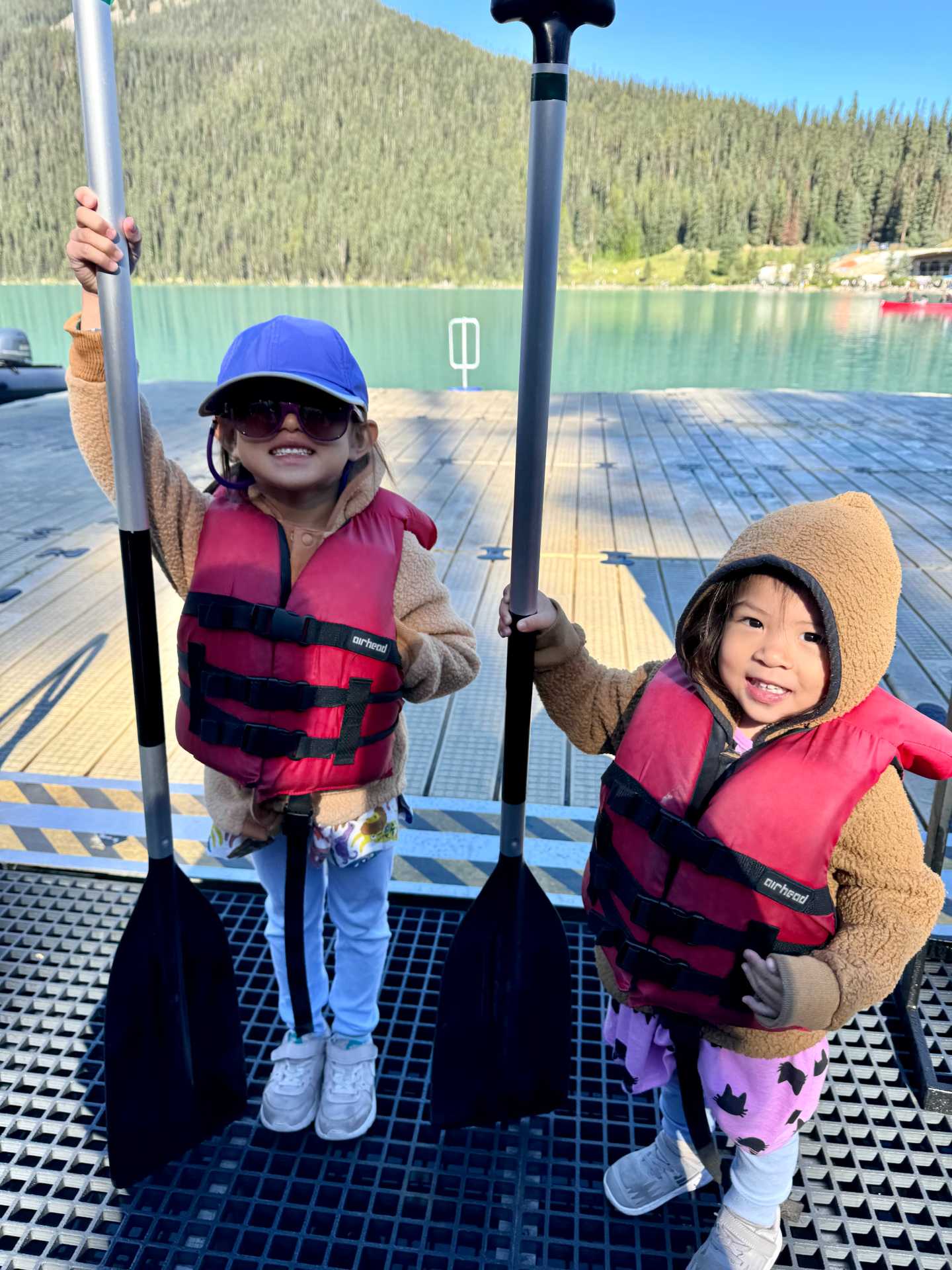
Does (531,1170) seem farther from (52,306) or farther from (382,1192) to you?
(52,306)

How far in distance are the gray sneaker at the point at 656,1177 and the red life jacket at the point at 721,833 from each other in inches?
16.2

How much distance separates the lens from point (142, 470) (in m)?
1.42

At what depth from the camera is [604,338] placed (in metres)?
39.7

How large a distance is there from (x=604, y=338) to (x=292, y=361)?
4085 cm

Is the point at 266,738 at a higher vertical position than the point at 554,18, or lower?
lower

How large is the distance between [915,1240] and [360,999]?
1067mm

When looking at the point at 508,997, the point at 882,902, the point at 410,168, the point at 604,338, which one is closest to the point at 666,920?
the point at 882,902

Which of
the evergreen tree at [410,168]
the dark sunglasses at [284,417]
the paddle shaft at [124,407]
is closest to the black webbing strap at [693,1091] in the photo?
the paddle shaft at [124,407]

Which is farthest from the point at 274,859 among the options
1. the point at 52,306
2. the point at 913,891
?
the point at 52,306

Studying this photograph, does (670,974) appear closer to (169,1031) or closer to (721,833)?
(721,833)

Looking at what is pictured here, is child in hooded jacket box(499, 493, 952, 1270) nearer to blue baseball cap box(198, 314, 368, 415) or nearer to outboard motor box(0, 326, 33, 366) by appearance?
blue baseball cap box(198, 314, 368, 415)

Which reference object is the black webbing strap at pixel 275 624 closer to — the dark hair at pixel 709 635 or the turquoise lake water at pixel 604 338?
the dark hair at pixel 709 635

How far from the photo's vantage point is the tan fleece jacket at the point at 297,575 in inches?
60.2

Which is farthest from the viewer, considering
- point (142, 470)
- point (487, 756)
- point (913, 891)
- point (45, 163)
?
point (45, 163)
